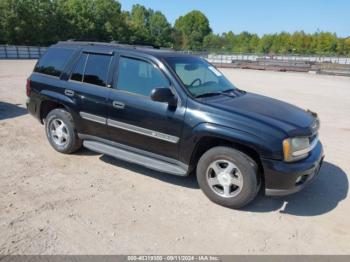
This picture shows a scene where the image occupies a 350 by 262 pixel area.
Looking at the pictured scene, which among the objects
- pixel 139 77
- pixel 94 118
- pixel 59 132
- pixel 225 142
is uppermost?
pixel 139 77

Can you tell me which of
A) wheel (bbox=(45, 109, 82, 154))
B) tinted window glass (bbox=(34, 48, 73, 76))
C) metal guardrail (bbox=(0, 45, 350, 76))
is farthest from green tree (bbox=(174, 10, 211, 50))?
wheel (bbox=(45, 109, 82, 154))

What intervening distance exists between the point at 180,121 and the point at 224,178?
904 millimetres

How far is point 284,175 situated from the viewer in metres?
3.66

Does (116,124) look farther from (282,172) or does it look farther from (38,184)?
(282,172)

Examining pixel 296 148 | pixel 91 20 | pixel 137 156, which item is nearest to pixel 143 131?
pixel 137 156

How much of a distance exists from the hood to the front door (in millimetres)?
598

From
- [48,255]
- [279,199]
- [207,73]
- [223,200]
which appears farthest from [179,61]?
[48,255]

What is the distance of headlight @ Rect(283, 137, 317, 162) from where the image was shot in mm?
3643

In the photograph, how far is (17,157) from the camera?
5.33 m

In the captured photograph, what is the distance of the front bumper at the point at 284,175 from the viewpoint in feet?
12.0

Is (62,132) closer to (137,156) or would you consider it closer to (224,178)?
(137,156)

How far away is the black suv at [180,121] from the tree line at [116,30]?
8831 mm

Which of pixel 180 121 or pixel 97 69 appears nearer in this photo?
pixel 180 121

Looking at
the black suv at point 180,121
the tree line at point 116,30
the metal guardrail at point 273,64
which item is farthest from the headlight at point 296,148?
the metal guardrail at point 273,64
